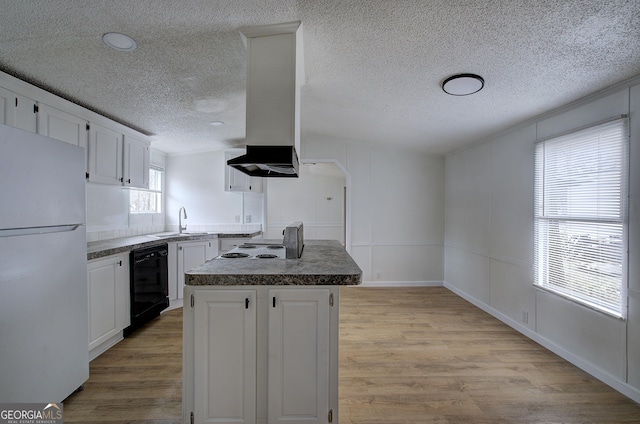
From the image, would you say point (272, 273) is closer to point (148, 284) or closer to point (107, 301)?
point (107, 301)

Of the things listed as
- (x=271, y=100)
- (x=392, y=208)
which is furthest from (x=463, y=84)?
(x=392, y=208)

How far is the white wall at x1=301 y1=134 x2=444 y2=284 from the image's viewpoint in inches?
197

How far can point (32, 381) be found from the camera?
5.46 ft

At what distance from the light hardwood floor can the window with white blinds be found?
66cm

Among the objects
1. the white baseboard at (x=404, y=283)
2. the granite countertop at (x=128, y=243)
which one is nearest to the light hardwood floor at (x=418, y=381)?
the granite countertop at (x=128, y=243)

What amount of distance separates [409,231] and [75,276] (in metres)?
4.46

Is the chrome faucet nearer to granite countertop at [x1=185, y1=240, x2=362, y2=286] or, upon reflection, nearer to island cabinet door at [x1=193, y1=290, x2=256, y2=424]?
granite countertop at [x1=185, y1=240, x2=362, y2=286]

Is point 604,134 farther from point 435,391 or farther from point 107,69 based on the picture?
point 107,69

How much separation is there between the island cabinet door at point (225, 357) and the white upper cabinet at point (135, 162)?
249cm

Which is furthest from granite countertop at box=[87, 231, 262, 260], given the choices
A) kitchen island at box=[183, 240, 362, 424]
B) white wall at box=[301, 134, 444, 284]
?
white wall at box=[301, 134, 444, 284]

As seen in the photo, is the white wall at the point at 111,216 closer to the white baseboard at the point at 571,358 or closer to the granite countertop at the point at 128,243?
the granite countertop at the point at 128,243

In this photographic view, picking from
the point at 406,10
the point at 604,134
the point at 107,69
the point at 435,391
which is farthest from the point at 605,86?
the point at 107,69

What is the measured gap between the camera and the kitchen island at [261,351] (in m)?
1.62

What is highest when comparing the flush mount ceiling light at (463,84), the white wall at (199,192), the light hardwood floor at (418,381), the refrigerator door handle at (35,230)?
the flush mount ceiling light at (463,84)
